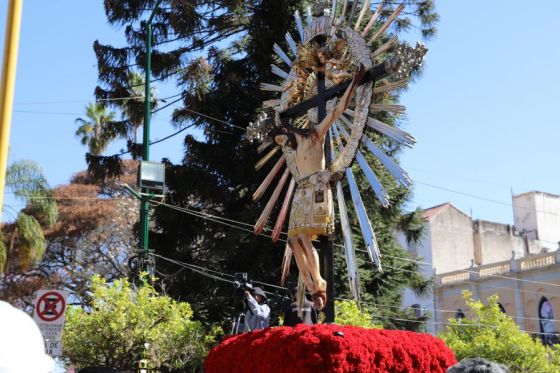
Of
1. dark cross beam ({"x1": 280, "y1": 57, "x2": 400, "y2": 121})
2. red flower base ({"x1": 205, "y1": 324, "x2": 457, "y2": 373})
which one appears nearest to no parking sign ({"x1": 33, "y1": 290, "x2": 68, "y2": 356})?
red flower base ({"x1": 205, "y1": 324, "x2": 457, "y2": 373})

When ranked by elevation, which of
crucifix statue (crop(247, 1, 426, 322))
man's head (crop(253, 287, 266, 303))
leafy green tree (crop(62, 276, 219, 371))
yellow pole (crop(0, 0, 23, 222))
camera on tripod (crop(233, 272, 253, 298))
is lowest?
leafy green tree (crop(62, 276, 219, 371))

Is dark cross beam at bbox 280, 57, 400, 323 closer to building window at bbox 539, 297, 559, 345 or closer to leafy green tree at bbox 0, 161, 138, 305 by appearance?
leafy green tree at bbox 0, 161, 138, 305

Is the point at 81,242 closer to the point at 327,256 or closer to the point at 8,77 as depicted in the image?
the point at 327,256

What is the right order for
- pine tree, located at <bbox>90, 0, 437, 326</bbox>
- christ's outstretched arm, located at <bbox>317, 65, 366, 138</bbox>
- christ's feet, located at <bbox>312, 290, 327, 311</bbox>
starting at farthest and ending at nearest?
pine tree, located at <bbox>90, 0, 437, 326</bbox>
christ's outstretched arm, located at <bbox>317, 65, 366, 138</bbox>
christ's feet, located at <bbox>312, 290, 327, 311</bbox>

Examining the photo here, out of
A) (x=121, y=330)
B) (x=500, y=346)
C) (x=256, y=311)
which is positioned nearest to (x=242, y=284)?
(x=256, y=311)

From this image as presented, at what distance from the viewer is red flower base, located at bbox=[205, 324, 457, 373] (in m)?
8.08

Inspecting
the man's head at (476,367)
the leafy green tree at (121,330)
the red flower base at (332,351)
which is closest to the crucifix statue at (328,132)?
the red flower base at (332,351)

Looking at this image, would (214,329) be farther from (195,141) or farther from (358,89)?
(358,89)

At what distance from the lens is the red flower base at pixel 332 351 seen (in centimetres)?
808

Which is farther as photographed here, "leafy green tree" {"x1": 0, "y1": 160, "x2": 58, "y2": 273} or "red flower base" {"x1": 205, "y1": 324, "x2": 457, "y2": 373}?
"leafy green tree" {"x1": 0, "y1": 160, "x2": 58, "y2": 273}

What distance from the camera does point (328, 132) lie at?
1059 centimetres

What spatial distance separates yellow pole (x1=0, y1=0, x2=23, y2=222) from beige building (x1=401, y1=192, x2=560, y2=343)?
33259 mm

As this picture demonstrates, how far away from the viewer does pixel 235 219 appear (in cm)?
2058

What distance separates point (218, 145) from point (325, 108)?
36.8ft
